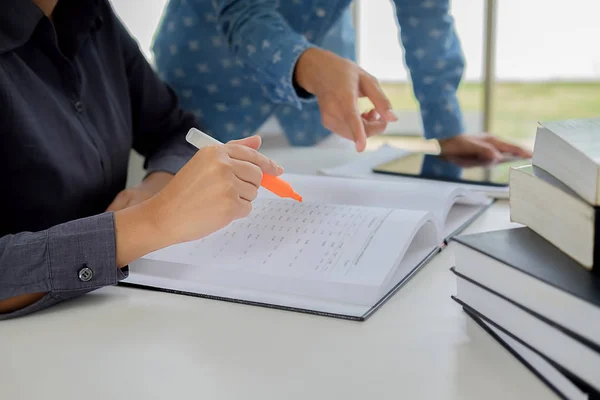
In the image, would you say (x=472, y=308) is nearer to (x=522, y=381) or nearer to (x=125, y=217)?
(x=522, y=381)

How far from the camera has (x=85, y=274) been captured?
2.33ft

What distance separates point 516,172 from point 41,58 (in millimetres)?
677

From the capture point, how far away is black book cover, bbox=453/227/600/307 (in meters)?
0.49

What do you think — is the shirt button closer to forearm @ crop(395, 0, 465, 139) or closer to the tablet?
the tablet

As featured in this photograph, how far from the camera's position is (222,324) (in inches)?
25.8

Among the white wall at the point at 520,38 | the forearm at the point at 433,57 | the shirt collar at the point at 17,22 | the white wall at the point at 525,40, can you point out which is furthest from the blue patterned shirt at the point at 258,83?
the white wall at the point at 525,40

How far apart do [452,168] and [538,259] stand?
0.66 meters

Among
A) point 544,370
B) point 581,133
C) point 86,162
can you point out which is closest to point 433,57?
point 86,162

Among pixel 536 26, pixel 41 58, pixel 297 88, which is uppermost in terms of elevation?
pixel 41 58

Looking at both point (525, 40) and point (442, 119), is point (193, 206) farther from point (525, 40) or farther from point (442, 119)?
point (525, 40)

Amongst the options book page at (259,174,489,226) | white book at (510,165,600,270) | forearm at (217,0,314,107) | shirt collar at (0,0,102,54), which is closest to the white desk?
white book at (510,165,600,270)

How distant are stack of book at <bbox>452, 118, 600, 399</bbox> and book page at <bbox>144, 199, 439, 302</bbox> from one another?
11 centimetres

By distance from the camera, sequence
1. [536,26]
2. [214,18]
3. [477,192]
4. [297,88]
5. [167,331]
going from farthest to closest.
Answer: [536,26], [214,18], [297,88], [477,192], [167,331]

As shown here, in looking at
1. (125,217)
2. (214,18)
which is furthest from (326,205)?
(214,18)
